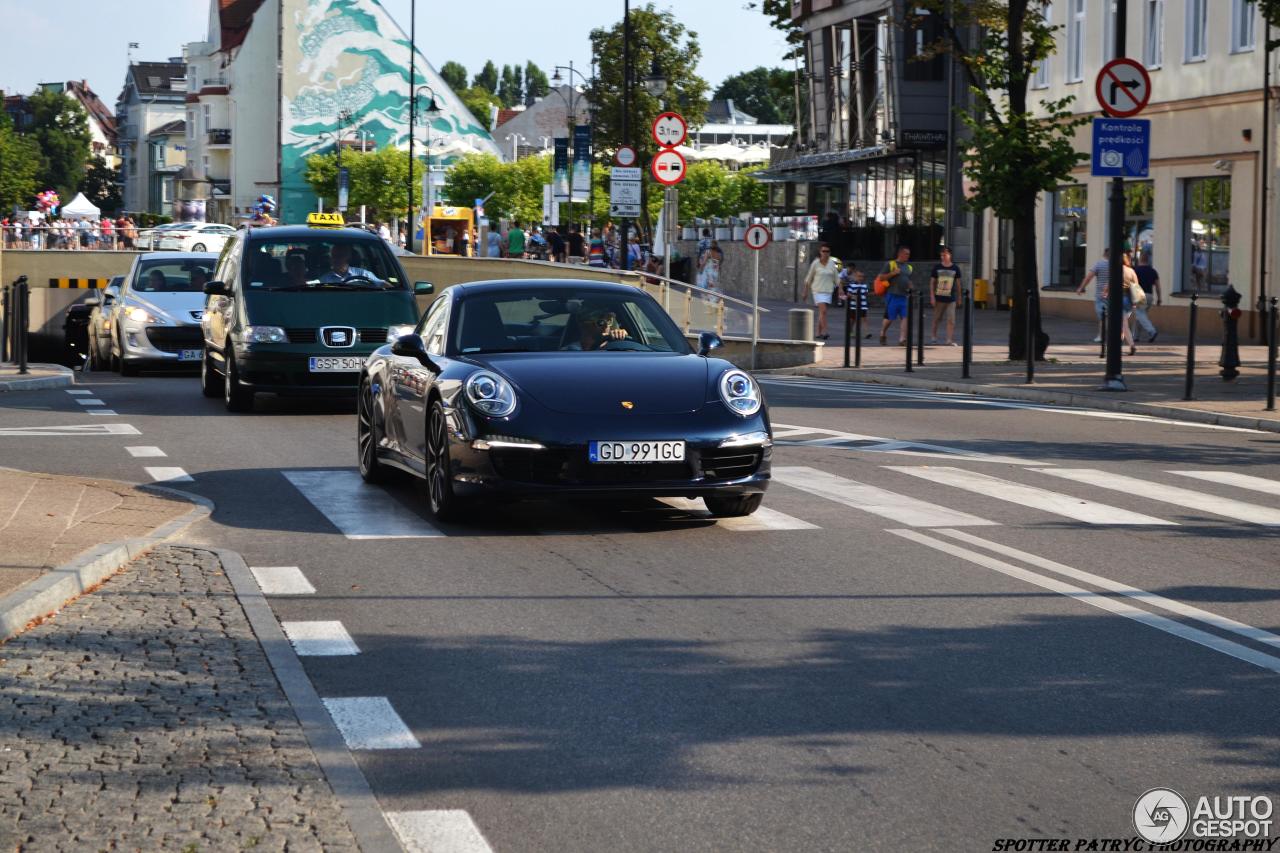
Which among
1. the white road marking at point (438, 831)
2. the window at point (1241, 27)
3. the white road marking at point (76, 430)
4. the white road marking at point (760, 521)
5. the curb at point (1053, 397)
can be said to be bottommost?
the white road marking at point (438, 831)

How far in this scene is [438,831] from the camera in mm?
5195

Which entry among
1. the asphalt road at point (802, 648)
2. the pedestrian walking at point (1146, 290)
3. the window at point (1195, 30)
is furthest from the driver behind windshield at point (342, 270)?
the window at point (1195, 30)

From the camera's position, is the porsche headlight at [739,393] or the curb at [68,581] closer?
the curb at [68,581]

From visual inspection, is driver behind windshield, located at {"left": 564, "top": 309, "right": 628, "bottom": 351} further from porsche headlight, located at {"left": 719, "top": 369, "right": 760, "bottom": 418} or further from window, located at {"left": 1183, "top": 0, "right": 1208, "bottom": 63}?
window, located at {"left": 1183, "top": 0, "right": 1208, "bottom": 63}

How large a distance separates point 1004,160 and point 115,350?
12567mm

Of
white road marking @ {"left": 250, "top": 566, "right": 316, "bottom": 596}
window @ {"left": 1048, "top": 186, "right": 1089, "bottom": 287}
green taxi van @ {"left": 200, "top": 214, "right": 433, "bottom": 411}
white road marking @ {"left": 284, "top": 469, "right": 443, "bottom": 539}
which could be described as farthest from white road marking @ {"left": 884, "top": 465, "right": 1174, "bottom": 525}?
Answer: window @ {"left": 1048, "top": 186, "right": 1089, "bottom": 287}

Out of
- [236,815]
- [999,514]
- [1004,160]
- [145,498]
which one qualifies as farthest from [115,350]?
[236,815]

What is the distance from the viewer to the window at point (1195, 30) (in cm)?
3788

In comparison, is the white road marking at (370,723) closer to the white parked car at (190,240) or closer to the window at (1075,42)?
the window at (1075,42)

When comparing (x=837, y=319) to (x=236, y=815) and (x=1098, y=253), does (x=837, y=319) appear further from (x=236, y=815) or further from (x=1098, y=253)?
(x=236, y=815)

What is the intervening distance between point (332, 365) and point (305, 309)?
0.69m

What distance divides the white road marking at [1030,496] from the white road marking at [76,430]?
22.9ft

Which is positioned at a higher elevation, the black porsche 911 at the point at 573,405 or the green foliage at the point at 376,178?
the green foliage at the point at 376,178

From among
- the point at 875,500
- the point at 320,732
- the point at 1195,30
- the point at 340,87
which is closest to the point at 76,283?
the point at 1195,30
